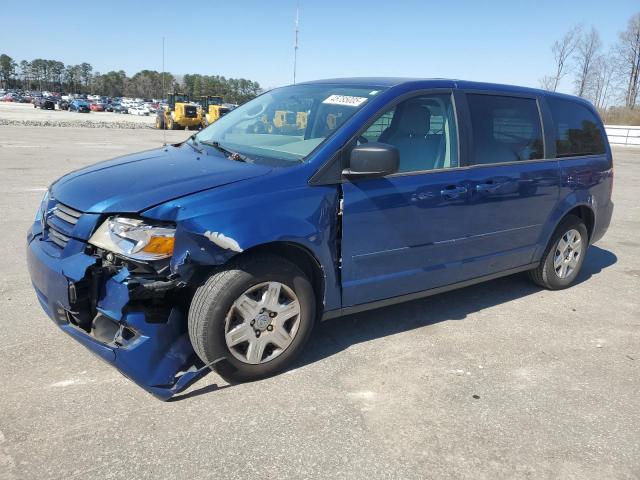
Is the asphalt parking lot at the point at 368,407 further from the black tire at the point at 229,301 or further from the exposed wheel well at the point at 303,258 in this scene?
the exposed wheel well at the point at 303,258

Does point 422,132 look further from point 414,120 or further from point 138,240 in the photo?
point 138,240

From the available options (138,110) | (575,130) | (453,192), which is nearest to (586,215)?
(575,130)

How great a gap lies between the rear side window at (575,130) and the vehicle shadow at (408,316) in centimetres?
139

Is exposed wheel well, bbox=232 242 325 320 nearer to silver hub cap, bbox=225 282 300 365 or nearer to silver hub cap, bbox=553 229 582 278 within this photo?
silver hub cap, bbox=225 282 300 365

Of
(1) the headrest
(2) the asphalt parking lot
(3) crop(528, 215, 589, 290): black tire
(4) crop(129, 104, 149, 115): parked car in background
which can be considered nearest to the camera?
(2) the asphalt parking lot

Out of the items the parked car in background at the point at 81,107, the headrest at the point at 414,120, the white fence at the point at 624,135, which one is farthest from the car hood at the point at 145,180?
the parked car in background at the point at 81,107

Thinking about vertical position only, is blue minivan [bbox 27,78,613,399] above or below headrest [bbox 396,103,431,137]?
below

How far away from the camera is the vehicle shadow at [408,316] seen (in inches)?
148

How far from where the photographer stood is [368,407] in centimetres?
301

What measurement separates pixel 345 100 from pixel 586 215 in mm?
3069

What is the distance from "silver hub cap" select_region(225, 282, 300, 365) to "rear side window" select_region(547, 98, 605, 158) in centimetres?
307

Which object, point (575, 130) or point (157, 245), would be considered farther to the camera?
point (575, 130)

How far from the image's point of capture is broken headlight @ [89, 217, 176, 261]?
2.75 metres

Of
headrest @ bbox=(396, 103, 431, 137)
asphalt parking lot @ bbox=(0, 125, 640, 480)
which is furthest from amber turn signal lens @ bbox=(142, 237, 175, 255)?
headrest @ bbox=(396, 103, 431, 137)
